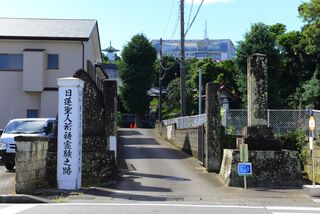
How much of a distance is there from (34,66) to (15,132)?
8642mm

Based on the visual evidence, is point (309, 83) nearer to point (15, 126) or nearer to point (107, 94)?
point (107, 94)

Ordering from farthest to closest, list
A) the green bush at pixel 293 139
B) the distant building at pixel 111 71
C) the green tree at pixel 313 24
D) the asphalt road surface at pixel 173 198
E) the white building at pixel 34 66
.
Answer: the distant building at pixel 111 71 < the green tree at pixel 313 24 < the white building at pixel 34 66 < the green bush at pixel 293 139 < the asphalt road surface at pixel 173 198

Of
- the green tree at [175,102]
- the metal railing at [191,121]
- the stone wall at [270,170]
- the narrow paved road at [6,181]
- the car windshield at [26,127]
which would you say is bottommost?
the narrow paved road at [6,181]

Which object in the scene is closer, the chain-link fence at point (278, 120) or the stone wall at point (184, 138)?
the chain-link fence at point (278, 120)

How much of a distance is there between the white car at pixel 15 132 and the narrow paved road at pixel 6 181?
0.47 meters

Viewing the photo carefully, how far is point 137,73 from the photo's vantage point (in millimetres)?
42188

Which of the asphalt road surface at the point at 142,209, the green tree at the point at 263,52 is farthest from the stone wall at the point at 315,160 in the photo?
the green tree at the point at 263,52

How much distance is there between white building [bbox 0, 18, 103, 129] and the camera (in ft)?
71.5

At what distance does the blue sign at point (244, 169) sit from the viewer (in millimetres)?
10742

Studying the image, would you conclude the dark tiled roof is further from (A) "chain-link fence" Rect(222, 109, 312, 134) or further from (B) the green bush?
(B) the green bush

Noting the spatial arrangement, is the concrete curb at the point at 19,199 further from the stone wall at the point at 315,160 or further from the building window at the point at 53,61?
the building window at the point at 53,61

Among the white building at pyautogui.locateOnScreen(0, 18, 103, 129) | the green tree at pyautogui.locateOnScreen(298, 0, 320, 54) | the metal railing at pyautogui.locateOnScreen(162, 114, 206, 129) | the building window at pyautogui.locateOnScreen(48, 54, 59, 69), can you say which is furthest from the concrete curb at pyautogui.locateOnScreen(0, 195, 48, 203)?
the green tree at pyautogui.locateOnScreen(298, 0, 320, 54)

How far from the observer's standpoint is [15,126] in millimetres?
14531

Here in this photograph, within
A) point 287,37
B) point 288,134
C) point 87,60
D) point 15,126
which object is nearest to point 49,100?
point 87,60
